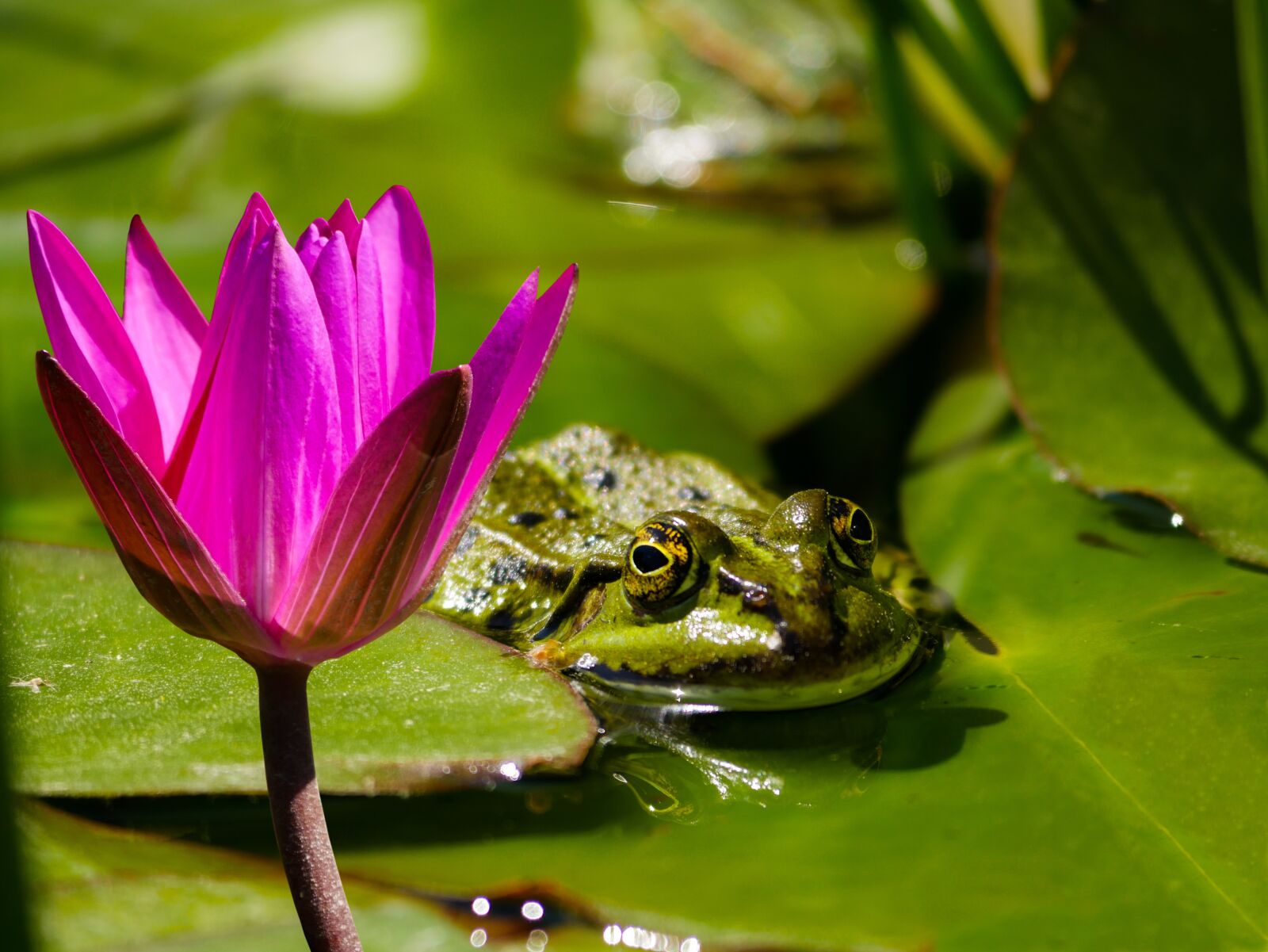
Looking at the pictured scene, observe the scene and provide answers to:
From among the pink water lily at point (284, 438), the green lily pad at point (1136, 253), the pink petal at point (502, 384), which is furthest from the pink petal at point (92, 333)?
the green lily pad at point (1136, 253)

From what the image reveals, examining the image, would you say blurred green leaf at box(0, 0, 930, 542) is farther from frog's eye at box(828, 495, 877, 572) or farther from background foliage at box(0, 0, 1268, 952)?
frog's eye at box(828, 495, 877, 572)

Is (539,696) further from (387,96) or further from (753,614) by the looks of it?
(387,96)

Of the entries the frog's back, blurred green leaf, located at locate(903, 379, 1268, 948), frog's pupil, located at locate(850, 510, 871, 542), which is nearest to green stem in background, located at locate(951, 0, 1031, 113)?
blurred green leaf, located at locate(903, 379, 1268, 948)

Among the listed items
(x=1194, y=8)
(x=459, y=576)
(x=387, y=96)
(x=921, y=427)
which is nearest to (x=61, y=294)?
(x=459, y=576)

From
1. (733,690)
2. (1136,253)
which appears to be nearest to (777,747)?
(733,690)

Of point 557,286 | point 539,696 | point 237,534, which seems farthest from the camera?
point 539,696

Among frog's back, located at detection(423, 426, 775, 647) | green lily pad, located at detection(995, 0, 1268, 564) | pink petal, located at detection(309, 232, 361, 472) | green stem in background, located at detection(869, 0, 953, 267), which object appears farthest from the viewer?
green stem in background, located at detection(869, 0, 953, 267)
